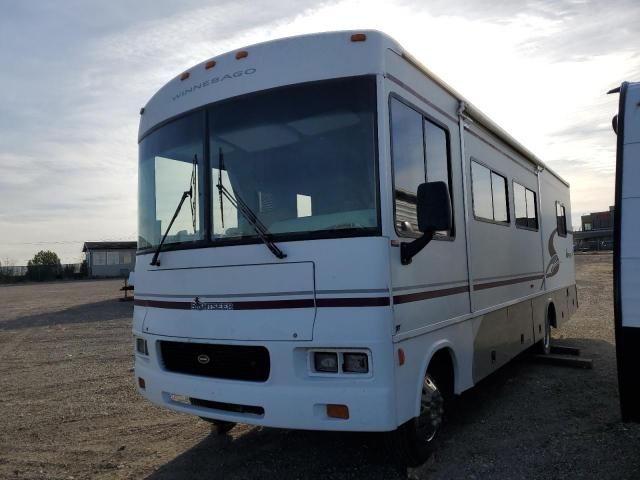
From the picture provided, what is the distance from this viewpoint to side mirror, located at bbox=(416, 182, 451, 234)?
3385 mm

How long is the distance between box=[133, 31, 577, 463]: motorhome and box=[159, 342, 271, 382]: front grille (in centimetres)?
1

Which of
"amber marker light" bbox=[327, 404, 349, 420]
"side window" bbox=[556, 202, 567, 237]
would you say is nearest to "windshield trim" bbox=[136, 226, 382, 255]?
"amber marker light" bbox=[327, 404, 349, 420]

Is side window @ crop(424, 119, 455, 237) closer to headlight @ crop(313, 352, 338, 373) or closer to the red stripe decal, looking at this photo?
the red stripe decal

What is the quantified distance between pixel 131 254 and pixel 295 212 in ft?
153

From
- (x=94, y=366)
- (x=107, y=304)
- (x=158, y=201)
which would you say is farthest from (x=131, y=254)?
(x=158, y=201)

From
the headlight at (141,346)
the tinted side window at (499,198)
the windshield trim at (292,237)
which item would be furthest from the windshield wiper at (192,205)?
the tinted side window at (499,198)

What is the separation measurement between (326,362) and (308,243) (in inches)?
29.8

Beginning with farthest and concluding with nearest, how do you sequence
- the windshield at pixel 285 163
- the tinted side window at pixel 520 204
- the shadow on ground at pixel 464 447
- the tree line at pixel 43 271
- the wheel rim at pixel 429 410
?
the tree line at pixel 43 271
the tinted side window at pixel 520 204
the shadow on ground at pixel 464 447
the wheel rim at pixel 429 410
the windshield at pixel 285 163

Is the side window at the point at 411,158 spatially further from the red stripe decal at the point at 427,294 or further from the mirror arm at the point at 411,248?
the red stripe decal at the point at 427,294

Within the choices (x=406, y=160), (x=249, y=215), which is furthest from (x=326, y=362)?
(x=406, y=160)

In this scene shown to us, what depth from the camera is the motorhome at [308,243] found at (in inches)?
134

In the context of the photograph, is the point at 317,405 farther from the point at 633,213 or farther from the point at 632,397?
the point at 633,213

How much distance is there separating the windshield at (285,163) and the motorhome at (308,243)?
0.01 meters

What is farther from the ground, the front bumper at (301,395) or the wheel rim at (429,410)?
the front bumper at (301,395)
